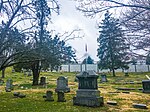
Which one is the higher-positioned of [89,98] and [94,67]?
[94,67]

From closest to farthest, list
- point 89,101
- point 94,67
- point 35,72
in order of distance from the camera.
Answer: point 89,101
point 35,72
point 94,67

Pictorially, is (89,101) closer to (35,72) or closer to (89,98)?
(89,98)

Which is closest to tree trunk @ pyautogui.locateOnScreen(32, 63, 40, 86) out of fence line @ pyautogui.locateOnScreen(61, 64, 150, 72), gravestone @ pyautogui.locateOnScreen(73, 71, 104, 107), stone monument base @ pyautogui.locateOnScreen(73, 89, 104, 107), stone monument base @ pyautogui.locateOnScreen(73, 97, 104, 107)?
gravestone @ pyautogui.locateOnScreen(73, 71, 104, 107)

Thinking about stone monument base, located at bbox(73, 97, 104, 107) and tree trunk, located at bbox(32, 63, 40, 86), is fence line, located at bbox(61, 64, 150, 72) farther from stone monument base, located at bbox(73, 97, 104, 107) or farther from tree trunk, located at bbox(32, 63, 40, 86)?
stone monument base, located at bbox(73, 97, 104, 107)

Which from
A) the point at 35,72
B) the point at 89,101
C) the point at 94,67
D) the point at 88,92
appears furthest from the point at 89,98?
the point at 94,67

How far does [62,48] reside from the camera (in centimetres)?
1356

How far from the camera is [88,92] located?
11.8 m

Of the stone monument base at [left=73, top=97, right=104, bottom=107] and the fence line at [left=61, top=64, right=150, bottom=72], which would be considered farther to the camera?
the fence line at [left=61, top=64, right=150, bottom=72]

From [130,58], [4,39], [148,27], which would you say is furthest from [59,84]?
[148,27]

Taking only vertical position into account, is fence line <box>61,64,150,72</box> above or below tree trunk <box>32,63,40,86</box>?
above

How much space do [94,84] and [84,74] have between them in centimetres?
80

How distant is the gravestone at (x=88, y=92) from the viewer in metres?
11.4

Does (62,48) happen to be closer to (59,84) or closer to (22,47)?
(22,47)

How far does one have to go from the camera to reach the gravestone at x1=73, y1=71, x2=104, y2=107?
Result: 1140cm
